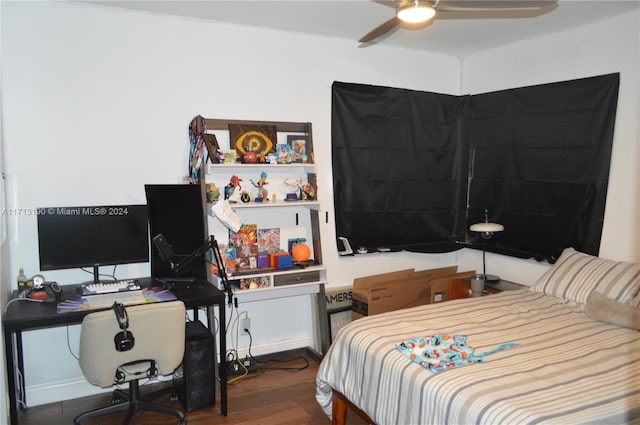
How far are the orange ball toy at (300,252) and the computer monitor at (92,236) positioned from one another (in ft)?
3.51

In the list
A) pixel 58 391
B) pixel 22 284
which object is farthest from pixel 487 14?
pixel 58 391

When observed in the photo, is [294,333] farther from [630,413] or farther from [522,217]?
[630,413]

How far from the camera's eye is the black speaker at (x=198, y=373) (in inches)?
116

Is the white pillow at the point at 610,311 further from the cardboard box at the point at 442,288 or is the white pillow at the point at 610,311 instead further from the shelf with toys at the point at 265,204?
the shelf with toys at the point at 265,204

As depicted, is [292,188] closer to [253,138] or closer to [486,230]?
[253,138]

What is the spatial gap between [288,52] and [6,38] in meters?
1.85

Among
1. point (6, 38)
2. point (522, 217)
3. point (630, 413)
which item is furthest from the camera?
point (522, 217)

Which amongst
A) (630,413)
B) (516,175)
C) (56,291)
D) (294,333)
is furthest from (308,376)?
(516,175)

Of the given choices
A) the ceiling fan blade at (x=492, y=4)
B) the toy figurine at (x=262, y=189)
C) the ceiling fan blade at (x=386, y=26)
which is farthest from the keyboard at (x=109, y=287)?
the ceiling fan blade at (x=492, y=4)

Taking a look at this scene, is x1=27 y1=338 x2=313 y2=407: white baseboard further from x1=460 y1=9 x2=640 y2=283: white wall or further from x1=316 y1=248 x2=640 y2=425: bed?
x1=460 y1=9 x2=640 y2=283: white wall

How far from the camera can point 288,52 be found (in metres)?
3.73

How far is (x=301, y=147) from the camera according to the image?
12.3 ft

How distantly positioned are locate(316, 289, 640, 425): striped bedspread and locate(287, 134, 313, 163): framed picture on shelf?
1.40 m

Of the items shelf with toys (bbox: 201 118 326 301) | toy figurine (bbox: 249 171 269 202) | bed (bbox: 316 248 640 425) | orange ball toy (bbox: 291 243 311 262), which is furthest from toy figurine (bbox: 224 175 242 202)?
bed (bbox: 316 248 640 425)
